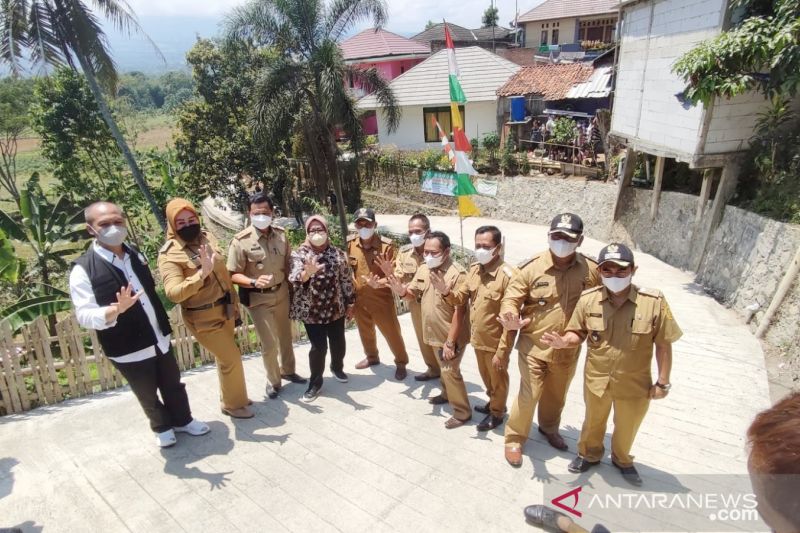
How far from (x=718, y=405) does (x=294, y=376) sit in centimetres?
409

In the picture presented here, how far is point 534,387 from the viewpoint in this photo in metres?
3.27

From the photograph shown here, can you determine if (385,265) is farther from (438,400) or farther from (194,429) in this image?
(194,429)

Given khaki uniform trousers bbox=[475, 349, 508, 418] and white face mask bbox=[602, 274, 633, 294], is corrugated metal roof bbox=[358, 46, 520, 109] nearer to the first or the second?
khaki uniform trousers bbox=[475, 349, 508, 418]

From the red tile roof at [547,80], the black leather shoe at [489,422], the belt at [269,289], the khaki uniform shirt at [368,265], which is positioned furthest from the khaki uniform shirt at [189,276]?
the red tile roof at [547,80]

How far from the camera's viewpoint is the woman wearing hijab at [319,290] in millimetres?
4117

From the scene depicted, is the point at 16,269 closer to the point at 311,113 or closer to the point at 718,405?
the point at 718,405

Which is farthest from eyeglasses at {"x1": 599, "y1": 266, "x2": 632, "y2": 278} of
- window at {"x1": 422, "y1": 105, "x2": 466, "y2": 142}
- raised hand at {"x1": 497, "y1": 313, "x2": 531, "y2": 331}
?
window at {"x1": 422, "y1": 105, "x2": 466, "y2": 142}

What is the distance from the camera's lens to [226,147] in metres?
16.6

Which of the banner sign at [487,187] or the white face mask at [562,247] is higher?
the white face mask at [562,247]

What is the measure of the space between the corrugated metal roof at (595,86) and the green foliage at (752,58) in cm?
959

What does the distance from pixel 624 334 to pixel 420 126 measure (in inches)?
804

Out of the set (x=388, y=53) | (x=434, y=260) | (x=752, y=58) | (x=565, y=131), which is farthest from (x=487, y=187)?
(x=388, y=53)

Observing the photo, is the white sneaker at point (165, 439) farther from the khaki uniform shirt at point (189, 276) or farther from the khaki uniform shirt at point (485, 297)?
the khaki uniform shirt at point (485, 297)

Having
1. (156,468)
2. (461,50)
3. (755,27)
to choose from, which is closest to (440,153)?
(461,50)
